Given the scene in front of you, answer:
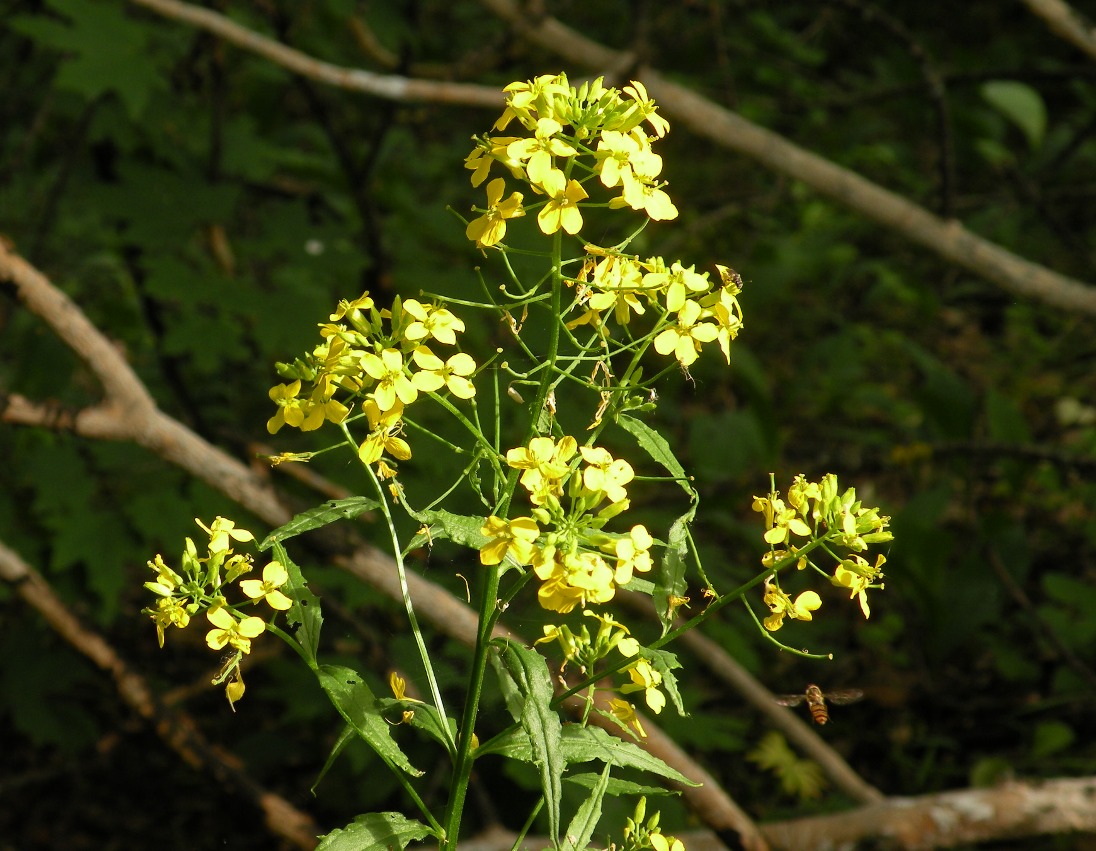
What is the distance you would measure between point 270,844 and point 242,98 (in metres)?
3.46

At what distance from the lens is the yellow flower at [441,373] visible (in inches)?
38.6

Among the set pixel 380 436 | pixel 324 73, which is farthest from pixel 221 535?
pixel 324 73

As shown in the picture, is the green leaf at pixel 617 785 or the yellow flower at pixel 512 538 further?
the green leaf at pixel 617 785

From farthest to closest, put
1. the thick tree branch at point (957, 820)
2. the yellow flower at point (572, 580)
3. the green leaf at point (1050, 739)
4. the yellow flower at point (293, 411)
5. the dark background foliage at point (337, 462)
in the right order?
1. the green leaf at point (1050, 739)
2. the dark background foliage at point (337, 462)
3. the thick tree branch at point (957, 820)
4. the yellow flower at point (293, 411)
5. the yellow flower at point (572, 580)

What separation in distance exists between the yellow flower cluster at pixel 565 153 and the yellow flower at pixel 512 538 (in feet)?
0.90

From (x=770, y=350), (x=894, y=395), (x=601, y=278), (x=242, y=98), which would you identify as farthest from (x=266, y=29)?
(x=601, y=278)

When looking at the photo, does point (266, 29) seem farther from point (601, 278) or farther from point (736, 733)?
point (601, 278)

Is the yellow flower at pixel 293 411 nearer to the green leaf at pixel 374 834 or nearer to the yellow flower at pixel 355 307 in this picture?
the yellow flower at pixel 355 307

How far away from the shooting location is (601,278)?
1018 mm

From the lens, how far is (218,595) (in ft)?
3.44

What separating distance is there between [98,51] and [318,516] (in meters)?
2.52

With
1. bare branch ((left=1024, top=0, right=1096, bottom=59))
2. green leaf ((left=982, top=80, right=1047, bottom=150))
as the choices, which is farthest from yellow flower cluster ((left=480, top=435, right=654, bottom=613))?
green leaf ((left=982, top=80, right=1047, bottom=150))

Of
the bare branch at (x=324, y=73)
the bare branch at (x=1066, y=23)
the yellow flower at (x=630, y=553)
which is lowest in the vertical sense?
the yellow flower at (x=630, y=553)

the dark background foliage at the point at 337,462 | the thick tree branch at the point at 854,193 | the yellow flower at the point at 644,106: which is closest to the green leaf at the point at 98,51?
the dark background foliage at the point at 337,462
